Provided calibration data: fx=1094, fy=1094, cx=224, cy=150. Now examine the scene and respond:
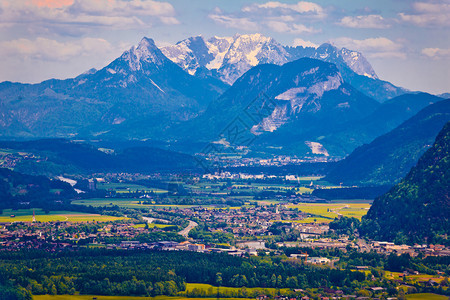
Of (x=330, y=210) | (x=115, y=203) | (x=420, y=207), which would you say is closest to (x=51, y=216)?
(x=115, y=203)

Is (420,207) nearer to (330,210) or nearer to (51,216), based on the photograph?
(330,210)

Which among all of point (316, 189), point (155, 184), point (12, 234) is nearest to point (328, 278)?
point (12, 234)

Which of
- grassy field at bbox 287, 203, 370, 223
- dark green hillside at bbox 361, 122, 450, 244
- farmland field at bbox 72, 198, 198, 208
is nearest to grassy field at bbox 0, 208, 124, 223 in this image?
farmland field at bbox 72, 198, 198, 208

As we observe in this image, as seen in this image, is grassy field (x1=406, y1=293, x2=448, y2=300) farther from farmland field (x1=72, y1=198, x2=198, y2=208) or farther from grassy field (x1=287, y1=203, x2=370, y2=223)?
farmland field (x1=72, y1=198, x2=198, y2=208)

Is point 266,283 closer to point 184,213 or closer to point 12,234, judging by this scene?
point 12,234

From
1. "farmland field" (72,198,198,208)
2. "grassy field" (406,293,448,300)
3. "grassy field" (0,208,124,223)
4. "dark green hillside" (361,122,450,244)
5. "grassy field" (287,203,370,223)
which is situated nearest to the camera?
"grassy field" (406,293,448,300)

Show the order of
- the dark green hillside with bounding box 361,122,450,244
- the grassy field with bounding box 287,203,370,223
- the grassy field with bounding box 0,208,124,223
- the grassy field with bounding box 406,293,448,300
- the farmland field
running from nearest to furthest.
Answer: the grassy field with bounding box 406,293,448,300 < the dark green hillside with bounding box 361,122,450,244 < the grassy field with bounding box 0,208,124,223 < the grassy field with bounding box 287,203,370,223 < the farmland field
